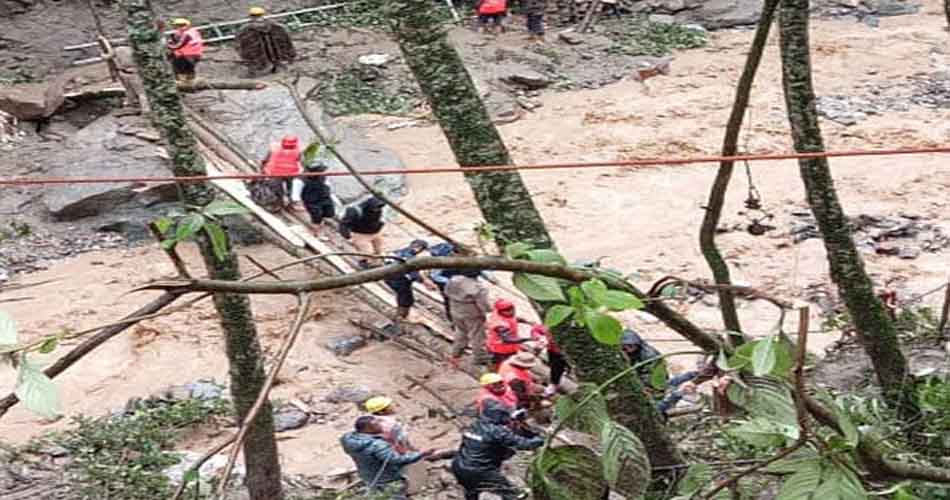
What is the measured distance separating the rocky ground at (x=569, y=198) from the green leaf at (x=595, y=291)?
614cm

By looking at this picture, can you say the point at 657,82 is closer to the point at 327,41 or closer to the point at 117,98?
the point at 327,41

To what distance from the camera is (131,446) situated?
791 cm

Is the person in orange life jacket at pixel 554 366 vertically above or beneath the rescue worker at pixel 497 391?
beneath

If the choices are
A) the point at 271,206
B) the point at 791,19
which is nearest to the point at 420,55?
the point at 791,19

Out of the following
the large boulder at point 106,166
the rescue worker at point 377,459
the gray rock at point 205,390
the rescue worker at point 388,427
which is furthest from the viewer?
the large boulder at point 106,166

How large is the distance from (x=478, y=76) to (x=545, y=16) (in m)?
3.74

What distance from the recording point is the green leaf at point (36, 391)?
147 cm

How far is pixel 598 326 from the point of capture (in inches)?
69.3

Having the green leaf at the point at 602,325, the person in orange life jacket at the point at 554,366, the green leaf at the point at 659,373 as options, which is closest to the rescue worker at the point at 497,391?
the person in orange life jacket at the point at 554,366

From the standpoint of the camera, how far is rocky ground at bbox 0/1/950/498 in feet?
31.5

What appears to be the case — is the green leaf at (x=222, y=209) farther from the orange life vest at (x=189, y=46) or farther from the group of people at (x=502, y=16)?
the group of people at (x=502, y=16)

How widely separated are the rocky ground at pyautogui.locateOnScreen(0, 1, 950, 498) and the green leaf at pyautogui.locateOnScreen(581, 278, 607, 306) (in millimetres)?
6135

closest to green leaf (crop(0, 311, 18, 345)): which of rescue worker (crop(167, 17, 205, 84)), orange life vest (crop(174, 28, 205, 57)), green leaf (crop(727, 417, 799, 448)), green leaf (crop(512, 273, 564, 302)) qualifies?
green leaf (crop(512, 273, 564, 302))

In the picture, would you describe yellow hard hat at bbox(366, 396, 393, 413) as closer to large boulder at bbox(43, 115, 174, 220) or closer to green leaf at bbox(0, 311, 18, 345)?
green leaf at bbox(0, 311, 18, 345)
